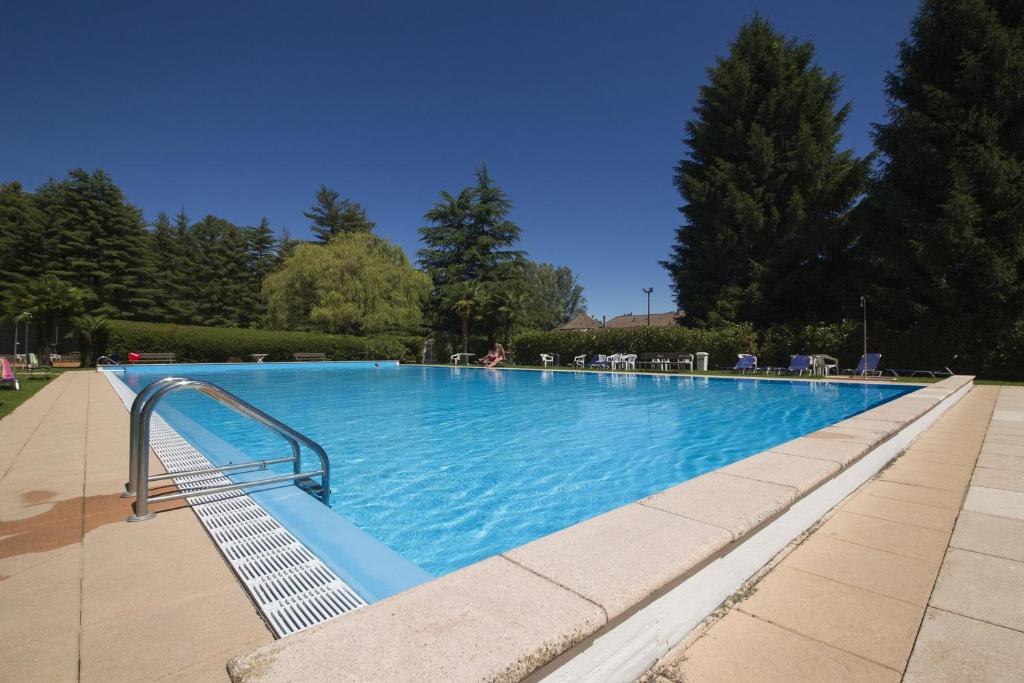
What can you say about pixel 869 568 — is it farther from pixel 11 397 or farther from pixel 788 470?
pixel 11 397

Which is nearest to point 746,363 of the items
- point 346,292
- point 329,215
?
point 346,292

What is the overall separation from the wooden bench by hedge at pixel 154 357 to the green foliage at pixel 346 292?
8.57 meters

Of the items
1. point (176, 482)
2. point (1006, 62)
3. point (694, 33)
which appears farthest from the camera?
point (694, 33)

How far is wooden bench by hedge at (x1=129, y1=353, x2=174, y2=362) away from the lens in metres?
21.8

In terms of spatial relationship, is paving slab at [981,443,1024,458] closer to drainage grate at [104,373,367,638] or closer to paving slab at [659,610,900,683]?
paving slab at [659,610,900,683]

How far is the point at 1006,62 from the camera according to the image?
12430mm

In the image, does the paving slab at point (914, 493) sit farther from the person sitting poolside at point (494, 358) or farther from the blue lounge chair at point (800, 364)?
the person sitting poolside at point (494, 358)

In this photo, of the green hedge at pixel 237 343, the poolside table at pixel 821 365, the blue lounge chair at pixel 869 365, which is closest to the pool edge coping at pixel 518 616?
the poolside table at pixel 821 365

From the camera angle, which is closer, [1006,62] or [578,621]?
[578,621]

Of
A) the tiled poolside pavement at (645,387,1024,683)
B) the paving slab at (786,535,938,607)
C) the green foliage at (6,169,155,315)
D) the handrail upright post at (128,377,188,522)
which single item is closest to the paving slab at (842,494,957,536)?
the tiled poolside pavement at (645,387,1024,683)

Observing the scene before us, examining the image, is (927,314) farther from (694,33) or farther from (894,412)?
(694,33)

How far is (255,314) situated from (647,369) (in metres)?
36.5

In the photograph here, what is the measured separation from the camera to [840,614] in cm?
182

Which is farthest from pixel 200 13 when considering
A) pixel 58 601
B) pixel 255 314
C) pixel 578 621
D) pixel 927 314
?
pixel 255 314
